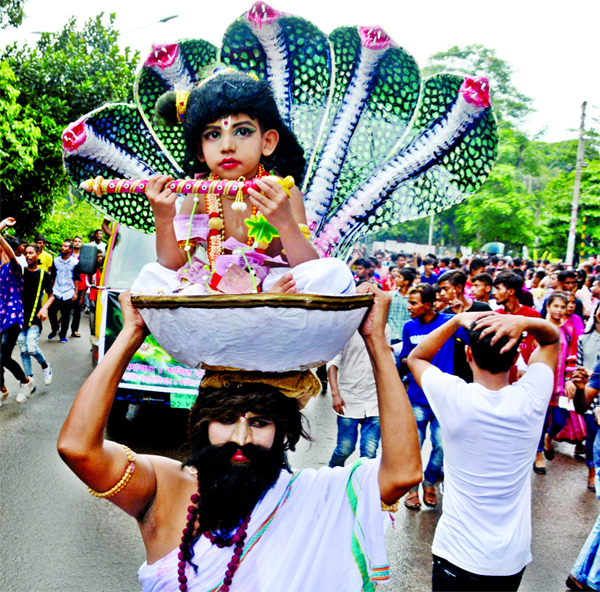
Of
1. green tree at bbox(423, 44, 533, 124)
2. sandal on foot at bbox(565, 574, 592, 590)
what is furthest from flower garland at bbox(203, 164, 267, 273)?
green tree at bbox(423, 44, 533, 124)

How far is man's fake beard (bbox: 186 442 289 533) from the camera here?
1641 millimetres

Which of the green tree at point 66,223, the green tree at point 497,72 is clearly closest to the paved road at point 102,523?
the green tree at point 66,223

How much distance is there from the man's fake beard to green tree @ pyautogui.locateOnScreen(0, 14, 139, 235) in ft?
34.8

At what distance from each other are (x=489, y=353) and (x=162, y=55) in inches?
73.4

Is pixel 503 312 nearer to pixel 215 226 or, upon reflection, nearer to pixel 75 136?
pixel 215 226

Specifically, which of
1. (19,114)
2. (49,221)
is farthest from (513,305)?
(49,221)

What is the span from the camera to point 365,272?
6992 mm

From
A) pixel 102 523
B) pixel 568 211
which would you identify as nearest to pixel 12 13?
pixel 102 523

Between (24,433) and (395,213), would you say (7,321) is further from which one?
(395,213)

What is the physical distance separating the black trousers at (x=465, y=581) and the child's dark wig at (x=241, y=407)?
1.38 meters

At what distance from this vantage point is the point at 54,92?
462 inches

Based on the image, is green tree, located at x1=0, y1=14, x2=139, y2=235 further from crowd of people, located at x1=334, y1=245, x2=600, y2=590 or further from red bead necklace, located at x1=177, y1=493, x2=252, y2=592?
red bead necklace, located at x1=177, y1=493, x2=252, y2=592

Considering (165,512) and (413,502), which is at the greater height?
(165,512)

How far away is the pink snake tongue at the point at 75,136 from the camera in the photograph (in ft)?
6.31
